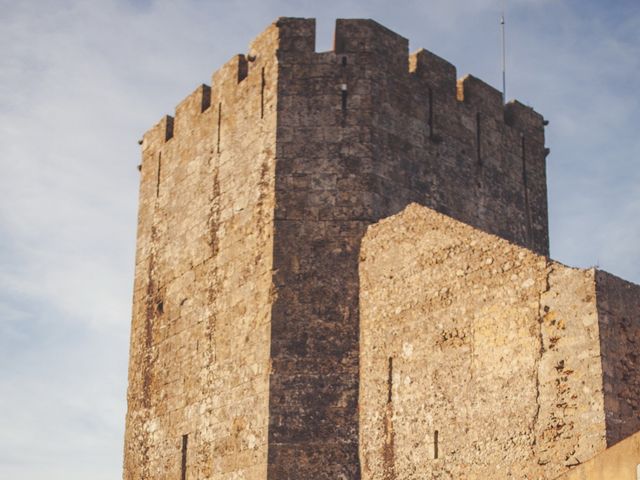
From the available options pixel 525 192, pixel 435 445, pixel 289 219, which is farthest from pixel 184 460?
pixel 525 192

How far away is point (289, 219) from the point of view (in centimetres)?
1281

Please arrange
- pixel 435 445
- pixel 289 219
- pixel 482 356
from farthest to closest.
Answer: pixel 289 219 < pixel 435 445 < pixel 482 356

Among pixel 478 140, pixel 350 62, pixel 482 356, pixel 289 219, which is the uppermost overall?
pixel 350 62

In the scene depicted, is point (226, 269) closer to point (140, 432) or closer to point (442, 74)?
point (140, 432)

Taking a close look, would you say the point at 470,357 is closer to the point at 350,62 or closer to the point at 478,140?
the point at 350,62

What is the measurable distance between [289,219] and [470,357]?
3.14 m

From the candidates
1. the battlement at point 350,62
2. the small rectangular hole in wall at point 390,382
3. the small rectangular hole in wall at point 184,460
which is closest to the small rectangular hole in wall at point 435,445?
the small rectangular hole in wall at point 390,382

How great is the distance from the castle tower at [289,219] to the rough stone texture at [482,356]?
1.65 ft

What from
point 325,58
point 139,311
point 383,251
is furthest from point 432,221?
point 139,311

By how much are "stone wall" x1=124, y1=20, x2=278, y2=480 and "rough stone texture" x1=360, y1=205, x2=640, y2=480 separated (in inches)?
54.9

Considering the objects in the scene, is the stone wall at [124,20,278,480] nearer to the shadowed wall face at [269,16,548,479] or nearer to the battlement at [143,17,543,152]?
the battlement at [143,17,543,152]

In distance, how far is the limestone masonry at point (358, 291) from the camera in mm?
9969

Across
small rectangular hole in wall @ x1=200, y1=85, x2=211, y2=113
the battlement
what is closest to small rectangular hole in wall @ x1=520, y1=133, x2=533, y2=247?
the battlement

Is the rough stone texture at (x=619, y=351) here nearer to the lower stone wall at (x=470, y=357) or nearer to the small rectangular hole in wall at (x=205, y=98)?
the lower stone wall at (x=470, y=357)
